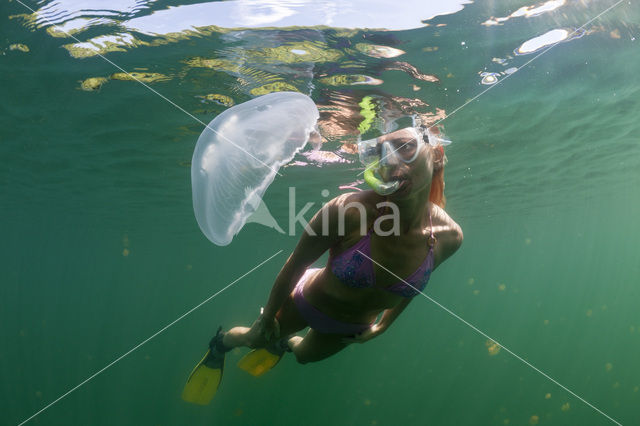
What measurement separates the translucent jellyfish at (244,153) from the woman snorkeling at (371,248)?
565 mm

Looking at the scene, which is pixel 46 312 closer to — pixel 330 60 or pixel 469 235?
pixel 469 235

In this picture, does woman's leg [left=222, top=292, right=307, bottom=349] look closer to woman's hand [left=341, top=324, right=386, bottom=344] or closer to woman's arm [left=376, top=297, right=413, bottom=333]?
woman's hand [left=341, top=324, right=386, bottom=344]

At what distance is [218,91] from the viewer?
726cm

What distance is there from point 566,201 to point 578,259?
50563 millimetres

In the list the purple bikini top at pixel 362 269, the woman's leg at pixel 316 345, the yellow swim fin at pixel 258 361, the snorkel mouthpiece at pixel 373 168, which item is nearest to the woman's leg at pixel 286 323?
the woman's leg at pixel 316 345

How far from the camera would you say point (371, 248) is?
262cm

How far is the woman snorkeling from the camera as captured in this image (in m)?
2.34

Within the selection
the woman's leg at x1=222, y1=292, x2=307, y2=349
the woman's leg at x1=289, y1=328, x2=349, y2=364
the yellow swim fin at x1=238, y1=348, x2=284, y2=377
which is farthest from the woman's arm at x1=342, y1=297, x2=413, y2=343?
the yellow swim fin at x1=238, y1=348, x2=284, y2=377

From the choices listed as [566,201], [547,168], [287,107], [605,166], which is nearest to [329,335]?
[287,107]

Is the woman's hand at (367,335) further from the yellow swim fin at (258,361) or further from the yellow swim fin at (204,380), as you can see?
the yellow swim fin at (204,380)

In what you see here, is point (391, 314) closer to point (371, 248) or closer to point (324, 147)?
point (371, 248)

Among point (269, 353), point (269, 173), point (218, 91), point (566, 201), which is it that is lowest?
point (566, 201)

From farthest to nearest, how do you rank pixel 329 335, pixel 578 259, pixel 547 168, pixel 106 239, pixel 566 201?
pixel 578 259 < pixel 106 239 < pixel 566 201 < pixel 547 168 < pixel 329 335

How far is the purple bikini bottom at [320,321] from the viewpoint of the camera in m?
3.13
